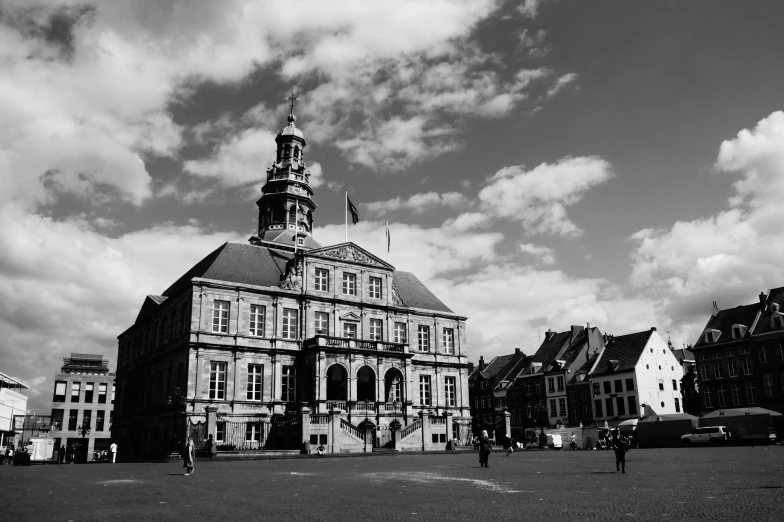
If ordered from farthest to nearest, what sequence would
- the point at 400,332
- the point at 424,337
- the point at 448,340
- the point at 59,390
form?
the point at 59,390 → the point at 448,340 → the point at 424,337 → the point at 400,332

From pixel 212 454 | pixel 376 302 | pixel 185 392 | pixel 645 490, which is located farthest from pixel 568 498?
pixel 376 302

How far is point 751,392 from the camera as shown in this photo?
211 feet

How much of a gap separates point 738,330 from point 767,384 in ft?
20.7

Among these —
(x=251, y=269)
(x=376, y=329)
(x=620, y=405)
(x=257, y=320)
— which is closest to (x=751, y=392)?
(x=620, y=405)

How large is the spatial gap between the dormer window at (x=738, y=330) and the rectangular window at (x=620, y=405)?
1317 cm

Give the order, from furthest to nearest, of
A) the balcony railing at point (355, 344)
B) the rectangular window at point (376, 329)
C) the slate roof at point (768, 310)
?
the slate roof at point (768, 310)
the rectangular window at point (376, 329)
the balcony railing at point (355, 344)

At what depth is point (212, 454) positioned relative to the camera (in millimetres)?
37188

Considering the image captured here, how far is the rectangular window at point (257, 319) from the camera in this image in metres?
51.1

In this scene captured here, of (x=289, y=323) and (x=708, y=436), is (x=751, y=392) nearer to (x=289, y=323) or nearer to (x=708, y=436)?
(x=708, y=436)

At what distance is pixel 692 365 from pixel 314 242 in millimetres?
53233

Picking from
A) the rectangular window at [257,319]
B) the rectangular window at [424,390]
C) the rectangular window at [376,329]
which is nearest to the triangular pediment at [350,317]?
the rectangular window at [376,329]

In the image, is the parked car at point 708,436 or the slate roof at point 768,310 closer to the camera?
the parked car at point 708,436

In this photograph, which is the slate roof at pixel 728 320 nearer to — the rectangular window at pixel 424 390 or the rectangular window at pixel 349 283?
the rectangular window at pixel 424 390

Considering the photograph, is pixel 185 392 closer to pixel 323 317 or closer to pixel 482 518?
pixel 323 317
